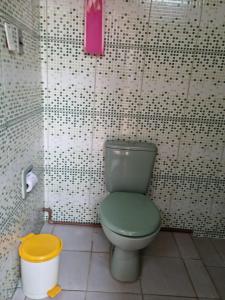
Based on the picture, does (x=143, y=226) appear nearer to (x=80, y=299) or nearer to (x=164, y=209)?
(x=80, y=299)

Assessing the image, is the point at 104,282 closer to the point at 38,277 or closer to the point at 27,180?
the point at 38,277

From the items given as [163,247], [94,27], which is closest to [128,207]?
[163,247]

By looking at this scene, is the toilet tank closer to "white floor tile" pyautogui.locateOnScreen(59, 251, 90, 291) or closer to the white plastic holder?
"white floor tile" pyautogui.locateOnScreen(59, 251, 90, 291)

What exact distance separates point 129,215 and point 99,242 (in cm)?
57

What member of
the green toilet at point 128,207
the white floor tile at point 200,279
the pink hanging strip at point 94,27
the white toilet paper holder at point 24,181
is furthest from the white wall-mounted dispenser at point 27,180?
the white floor tile at point 200,279

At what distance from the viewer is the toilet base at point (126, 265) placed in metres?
1.39

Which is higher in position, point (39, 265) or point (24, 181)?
point (24, 181)

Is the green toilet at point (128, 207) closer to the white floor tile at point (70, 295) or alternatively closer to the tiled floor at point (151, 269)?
the tiled floor at point (151, 269)

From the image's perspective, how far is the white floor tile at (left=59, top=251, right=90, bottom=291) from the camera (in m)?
1.37

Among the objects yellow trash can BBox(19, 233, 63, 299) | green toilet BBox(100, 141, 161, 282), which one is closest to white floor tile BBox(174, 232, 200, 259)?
green toilet BBox(100, 141, 161, 282)

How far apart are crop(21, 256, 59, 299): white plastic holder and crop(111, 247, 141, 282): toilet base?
0.37 metres

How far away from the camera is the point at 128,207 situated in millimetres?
1401

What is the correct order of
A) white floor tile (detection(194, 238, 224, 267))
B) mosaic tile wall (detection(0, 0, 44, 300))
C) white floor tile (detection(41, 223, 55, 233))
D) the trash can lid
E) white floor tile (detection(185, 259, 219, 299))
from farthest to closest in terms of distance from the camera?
white floor tile (detection(41, 223, 55, 233))
white floor tile (detection(194, 238, 224, 267))
white floor tile (detection(185, 259, 219, 299))
the trash can lid
mosaic tile wall (detection(0, 0, 44, 300))

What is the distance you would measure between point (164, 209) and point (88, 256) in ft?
2.31
